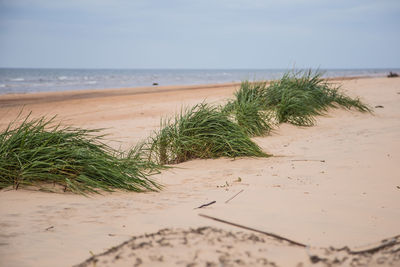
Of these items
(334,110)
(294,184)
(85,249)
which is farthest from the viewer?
(334,110)

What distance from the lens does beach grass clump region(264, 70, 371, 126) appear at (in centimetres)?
771

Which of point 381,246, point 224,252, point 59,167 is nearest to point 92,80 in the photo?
point 59,167

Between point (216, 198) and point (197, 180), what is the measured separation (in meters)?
0.85

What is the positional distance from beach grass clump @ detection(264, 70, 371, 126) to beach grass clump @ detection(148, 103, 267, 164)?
2.58 meters

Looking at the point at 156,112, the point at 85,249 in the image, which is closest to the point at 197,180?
the point at 85,249

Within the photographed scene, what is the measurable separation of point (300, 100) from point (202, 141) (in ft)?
12.3

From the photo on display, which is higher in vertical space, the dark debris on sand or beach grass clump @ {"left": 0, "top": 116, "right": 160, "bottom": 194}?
beach grass clump @ {"left": 0, "top": 116, "right": 160, "bottom": 194}

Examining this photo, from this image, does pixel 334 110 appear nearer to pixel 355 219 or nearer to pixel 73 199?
pixel 355 219

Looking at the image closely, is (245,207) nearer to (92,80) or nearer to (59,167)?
(59,167)

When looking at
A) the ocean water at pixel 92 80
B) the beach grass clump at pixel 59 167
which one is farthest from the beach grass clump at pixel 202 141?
the ocean water at pixel 92 80

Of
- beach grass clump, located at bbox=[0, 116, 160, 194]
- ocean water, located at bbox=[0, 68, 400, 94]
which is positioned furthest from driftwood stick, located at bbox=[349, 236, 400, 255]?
ocean water, located at bbox=[0, 68, 400, 94]

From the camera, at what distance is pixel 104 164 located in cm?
355

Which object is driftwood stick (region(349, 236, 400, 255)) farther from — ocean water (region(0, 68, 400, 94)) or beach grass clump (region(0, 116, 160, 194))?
ocean water (region(0, 68, 400, 94))

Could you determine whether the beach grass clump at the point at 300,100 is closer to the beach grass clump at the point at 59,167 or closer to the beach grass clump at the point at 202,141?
the beach grass clump at the point at 202,141
